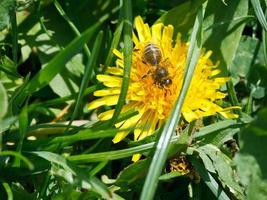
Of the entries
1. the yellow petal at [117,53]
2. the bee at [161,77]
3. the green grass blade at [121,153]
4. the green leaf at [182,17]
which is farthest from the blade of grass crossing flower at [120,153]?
the green leaf at [182,17]

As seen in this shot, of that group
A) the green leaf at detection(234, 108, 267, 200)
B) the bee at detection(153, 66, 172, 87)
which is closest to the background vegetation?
the green leaf at detection(234, 108, 267, 200)

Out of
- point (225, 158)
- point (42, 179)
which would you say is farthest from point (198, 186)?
point (42, 179)

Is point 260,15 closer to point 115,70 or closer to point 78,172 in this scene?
point 115,70

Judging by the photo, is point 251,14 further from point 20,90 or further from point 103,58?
point 20,90

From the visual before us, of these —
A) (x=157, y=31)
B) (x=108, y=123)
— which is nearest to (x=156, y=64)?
(x=157, y=31)

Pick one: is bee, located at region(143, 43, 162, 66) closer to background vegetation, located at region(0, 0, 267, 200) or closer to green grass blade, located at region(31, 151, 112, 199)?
background vegetation, located at region(0, 0, 267, 200)
